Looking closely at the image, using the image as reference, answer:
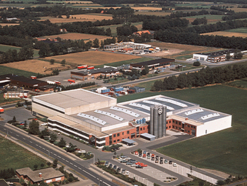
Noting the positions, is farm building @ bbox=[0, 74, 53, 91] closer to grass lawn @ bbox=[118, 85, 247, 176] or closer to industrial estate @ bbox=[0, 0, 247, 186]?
industrial estate @ bbox=[0, 0, 247, 186]

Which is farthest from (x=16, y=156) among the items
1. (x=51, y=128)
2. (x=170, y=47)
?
(x=170, y=47)

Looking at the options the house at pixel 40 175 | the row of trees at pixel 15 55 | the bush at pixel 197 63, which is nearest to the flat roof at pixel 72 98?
the house at pixel 40 175

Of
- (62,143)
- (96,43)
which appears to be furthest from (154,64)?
(62,143)

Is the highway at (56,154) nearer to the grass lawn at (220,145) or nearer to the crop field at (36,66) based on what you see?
the grass lawn at (220,145)

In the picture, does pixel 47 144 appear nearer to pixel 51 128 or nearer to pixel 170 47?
pixel 51 128

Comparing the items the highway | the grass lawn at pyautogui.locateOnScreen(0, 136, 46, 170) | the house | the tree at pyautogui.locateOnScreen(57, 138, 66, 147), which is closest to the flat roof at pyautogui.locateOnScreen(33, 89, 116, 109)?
the highway

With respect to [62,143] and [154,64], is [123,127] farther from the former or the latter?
[154,64]

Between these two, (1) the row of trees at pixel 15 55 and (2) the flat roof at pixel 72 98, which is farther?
(1) the row of trees at pixel 15 55
